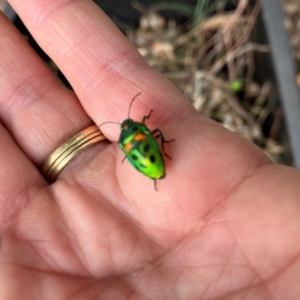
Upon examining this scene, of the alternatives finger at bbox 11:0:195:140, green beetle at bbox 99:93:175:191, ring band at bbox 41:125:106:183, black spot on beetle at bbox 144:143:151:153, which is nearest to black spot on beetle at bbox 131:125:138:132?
green beetle at bbox 99:93:175:191

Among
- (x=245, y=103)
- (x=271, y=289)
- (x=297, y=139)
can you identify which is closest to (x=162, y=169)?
(x=271, y=289)

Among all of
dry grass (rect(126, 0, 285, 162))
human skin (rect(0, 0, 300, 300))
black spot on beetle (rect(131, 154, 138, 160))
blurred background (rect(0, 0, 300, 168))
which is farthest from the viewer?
dry grass (rect(126, 0, 285, 162))

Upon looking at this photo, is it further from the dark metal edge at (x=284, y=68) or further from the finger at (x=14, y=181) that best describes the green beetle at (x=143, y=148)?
the dark metal edge at (x=284, y=68)

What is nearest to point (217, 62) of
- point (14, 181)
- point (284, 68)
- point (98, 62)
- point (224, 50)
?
point (224, 50)

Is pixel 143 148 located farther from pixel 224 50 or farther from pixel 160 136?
pixel 224 50

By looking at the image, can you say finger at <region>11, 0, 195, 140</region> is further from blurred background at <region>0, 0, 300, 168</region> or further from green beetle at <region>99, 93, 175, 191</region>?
blurred background at <region>0, 0, 300, 168</region>

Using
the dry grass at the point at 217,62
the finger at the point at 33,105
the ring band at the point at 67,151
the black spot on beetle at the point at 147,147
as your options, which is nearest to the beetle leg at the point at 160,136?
the black spot on beetle at the point at 147,147
